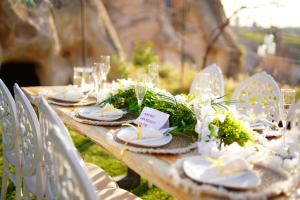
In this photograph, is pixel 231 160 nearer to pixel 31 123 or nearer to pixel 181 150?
pixel 181 150

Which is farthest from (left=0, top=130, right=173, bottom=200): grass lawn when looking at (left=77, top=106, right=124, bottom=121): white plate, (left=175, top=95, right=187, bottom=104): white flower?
(left=175, top=95, right=187, bottom=104): white flower

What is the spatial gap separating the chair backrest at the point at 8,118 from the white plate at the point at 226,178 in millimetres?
1208

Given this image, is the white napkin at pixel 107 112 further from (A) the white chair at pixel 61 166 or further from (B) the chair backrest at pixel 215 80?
(B) the chair backrest at pixel 215 80

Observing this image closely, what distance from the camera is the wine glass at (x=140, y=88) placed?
220 centimetres

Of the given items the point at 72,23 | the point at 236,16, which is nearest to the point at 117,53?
the point at 72,23

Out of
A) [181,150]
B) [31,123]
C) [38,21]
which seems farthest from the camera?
[38,21]

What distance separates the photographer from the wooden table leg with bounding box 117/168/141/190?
11.7 feet

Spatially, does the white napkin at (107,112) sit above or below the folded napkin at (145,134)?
above

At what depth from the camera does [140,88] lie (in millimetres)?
2193

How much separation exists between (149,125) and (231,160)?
67cm

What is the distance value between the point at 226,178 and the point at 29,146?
119 centimetres

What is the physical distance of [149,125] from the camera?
2.09 metres

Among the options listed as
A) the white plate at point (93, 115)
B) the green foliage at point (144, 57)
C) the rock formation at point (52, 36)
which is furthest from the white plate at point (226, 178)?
the green foliage at point (144, 57)

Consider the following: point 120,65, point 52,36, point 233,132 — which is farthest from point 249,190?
point 120,65
